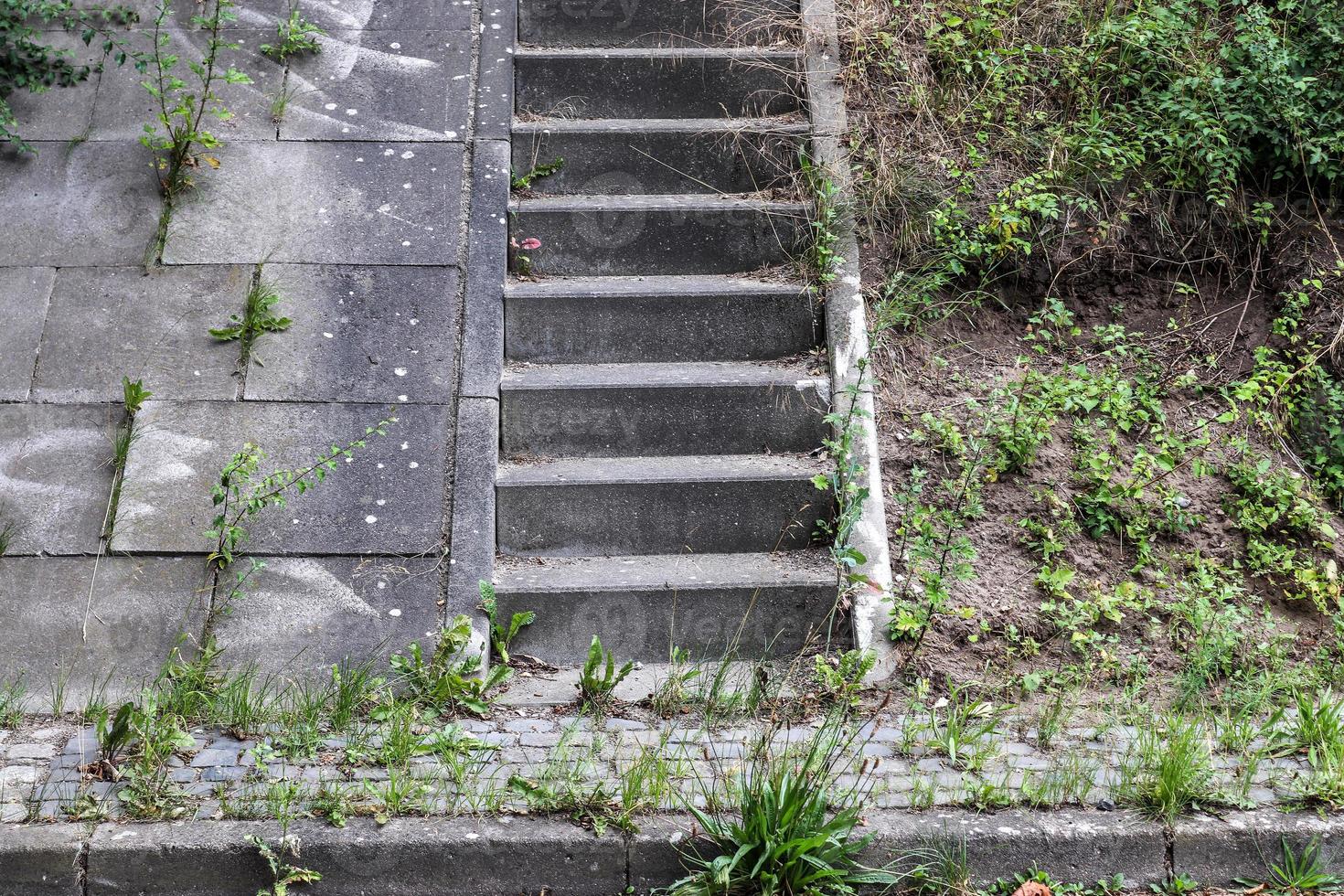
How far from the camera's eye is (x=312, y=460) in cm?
396

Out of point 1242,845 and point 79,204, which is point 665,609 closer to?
point 1242,845

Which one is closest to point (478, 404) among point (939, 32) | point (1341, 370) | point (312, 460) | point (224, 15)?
point (312, 460)

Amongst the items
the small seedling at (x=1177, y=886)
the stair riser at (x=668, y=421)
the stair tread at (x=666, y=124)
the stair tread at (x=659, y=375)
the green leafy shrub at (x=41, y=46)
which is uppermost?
the green leafy shrub at (x=41, y=46)

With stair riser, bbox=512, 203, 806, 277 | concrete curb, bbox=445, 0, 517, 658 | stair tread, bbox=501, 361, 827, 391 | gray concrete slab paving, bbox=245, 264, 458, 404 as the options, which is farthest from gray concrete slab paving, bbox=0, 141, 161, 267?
stair tread, bbox=501, 361, 827, 391

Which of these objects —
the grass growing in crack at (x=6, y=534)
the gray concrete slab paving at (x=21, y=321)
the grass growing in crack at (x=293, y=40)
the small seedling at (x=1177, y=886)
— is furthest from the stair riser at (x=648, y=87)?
the small seedling at (x=1177, y=886)

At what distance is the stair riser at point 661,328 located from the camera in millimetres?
4484

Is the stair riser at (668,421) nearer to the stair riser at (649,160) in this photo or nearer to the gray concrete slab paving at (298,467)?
the gray concrete slab paving at (298,467)

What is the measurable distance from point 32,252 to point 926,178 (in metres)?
3.66

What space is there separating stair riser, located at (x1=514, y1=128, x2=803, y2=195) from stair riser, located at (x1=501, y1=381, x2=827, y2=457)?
1.16 metres

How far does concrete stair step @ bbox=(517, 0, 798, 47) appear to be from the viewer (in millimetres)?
5332

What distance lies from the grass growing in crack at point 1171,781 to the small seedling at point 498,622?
1.91m

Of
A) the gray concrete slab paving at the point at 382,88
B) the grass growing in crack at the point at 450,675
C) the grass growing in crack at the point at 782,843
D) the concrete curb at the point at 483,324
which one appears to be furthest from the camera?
the gray concrete slab paving at the point at 382,88

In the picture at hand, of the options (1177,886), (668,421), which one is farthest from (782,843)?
Result: (668,421)

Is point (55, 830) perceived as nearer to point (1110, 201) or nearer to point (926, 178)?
point (926, 178)
